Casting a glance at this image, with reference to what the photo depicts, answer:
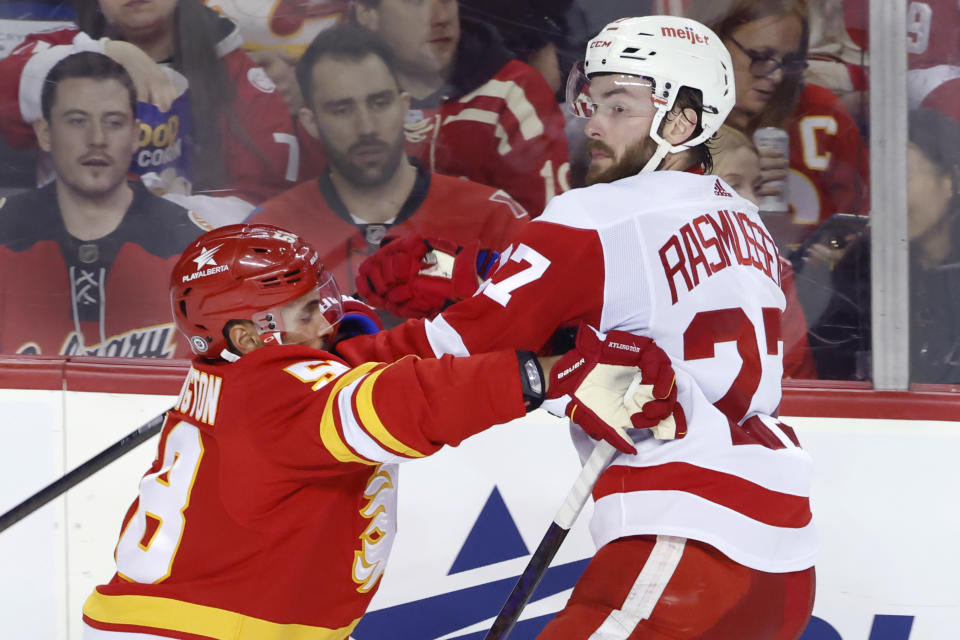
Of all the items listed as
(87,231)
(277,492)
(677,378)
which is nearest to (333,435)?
(277,492)

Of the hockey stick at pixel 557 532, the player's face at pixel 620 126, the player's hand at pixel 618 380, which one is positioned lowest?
the hockey stick at pixel 557 532

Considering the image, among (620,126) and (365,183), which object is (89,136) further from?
(620,126)

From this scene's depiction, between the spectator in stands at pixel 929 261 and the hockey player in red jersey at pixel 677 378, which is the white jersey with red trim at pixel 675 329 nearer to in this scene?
the hockey player in red jersey at pixel 677 378

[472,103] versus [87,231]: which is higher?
[472,103]

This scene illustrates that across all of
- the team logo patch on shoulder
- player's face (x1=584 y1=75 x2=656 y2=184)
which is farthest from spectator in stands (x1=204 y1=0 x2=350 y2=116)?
player's face (x1=584 y1=75 x2=656 y2=184)

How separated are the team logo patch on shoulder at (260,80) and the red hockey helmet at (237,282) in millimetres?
1161

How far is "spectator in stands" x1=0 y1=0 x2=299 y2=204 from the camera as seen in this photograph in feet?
8.91

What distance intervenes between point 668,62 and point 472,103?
1137 mm

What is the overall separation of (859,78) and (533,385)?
152 cm

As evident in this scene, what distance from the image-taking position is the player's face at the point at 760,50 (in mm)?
2471

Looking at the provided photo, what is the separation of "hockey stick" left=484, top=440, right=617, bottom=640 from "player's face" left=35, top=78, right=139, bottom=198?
70.2 inches

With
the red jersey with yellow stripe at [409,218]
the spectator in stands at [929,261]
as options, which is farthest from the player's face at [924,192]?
the red jersey with yellow stripe at [409,218]

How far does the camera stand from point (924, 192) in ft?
7.79

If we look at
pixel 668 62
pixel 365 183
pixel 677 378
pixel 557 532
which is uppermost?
pixel 668 62
